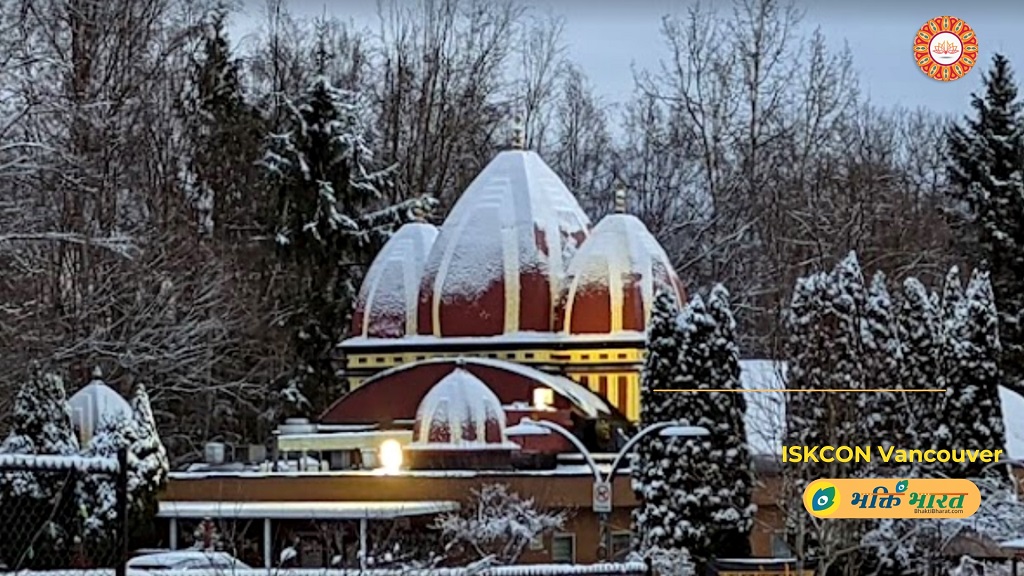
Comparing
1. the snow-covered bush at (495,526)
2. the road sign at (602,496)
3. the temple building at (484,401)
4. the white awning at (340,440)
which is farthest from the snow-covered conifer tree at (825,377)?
the white awning at (340,440)

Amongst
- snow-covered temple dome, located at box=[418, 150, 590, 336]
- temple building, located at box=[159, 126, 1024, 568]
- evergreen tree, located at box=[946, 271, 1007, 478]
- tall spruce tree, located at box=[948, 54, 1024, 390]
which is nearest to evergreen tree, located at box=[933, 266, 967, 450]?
evergreen tree, located at box=[946, 271, 1007, 478]

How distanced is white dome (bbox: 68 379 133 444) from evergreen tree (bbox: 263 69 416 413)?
9253 mm

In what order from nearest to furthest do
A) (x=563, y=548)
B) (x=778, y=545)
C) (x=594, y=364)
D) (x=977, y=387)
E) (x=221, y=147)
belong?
(x=977, y=387), (x=778, y=545), (x=563, y=548), (x=594, y=364), (x=221, y=147)

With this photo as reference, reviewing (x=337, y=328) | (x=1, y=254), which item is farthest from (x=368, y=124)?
(x=1, y=254)

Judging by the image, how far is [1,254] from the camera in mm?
11633

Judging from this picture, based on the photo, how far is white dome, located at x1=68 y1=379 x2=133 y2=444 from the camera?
678 inches

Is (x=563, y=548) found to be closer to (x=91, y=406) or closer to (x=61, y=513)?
(x=91, y=406)

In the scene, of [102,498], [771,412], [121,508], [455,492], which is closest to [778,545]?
[771,412]

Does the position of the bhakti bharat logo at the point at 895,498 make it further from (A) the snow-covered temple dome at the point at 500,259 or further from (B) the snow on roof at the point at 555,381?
(A) the snow-covered temple dome at the point at 500,259

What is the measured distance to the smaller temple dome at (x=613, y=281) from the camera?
20.3m

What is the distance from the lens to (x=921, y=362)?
16.4m

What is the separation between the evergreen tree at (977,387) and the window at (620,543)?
337 cm

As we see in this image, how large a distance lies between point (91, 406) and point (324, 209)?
10.9 m

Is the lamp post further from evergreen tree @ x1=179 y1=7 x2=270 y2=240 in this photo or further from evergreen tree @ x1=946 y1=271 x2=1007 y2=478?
evergreen tree @ x1=179 y1=7 x2=270 y2=240
